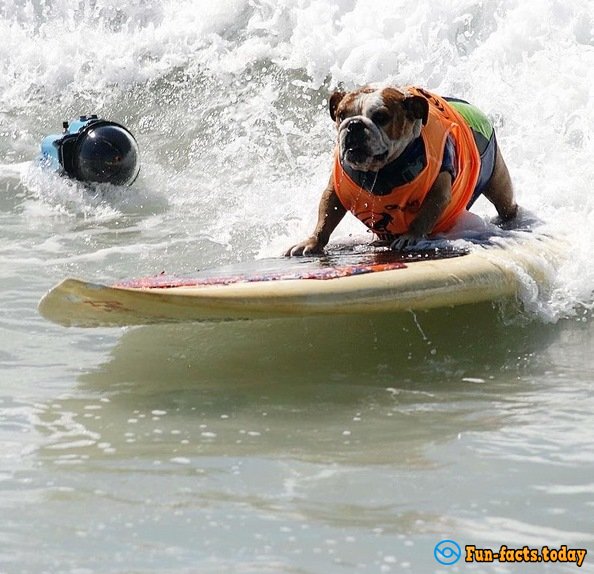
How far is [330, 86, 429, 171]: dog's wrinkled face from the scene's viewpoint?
190 inches

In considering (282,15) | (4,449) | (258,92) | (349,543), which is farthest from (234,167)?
(349,543)

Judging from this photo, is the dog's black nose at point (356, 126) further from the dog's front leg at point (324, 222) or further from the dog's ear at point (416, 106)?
the dog's front leg at point (324, 222)

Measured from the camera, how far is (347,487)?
3.20m

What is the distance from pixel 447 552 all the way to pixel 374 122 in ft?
8.01

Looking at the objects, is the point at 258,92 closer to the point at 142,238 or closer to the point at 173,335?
the point at 142,238

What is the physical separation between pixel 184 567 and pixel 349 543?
1.36 feet

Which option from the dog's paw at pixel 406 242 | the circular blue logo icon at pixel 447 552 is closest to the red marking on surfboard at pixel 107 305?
the dog's paw at pixel 406 242

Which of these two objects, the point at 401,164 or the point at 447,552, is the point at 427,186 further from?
the point at 447,552

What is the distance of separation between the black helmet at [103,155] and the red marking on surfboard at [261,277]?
327 cm

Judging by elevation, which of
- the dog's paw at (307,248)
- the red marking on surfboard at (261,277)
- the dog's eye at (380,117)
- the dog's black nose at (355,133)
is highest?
the dog's eye at (380,117)

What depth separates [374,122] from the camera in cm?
484

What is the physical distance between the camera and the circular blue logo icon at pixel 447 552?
9.07 feet

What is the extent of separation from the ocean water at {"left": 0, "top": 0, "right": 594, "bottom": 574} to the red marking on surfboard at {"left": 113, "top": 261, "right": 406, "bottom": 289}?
0.27 m

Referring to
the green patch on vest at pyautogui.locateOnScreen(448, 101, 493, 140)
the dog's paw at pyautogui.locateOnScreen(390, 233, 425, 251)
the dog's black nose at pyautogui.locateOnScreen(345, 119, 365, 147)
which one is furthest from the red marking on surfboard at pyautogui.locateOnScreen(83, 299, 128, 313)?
the green patch on vest at pyautogui.locateOnScreen(448, 101, 493, 140)
